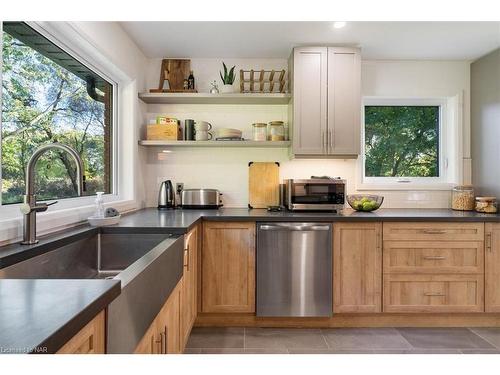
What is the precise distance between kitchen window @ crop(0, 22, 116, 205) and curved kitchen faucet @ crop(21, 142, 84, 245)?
7.5 inches

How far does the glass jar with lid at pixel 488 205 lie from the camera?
9.53 ft

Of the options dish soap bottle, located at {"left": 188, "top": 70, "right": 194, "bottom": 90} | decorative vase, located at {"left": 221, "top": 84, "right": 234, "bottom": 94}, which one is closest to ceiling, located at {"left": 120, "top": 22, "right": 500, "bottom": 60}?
dish soap bottle, located at {"left": 188, "top": 70, "right": 194, "bottom": 90}

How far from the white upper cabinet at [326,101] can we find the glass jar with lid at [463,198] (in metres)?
1.10

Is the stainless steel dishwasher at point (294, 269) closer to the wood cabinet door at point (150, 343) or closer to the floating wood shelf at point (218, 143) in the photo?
the floating wood shelf at point (218, 143)

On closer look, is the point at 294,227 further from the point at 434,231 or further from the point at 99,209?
the point at 99,209

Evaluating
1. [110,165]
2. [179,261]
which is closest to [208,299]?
[179,261]

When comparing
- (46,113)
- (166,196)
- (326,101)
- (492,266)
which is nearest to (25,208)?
(46,113)

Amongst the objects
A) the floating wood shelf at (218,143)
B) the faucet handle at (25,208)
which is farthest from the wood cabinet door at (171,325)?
the floating wood shelf at (218,143)

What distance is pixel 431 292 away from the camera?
2.64 metres

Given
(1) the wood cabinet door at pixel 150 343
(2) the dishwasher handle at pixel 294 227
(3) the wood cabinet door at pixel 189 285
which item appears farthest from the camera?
(2) the dishwasher handle at pixel 294 227

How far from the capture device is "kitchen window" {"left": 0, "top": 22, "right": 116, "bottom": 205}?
5.30ft

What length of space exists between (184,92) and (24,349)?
2.77 m
